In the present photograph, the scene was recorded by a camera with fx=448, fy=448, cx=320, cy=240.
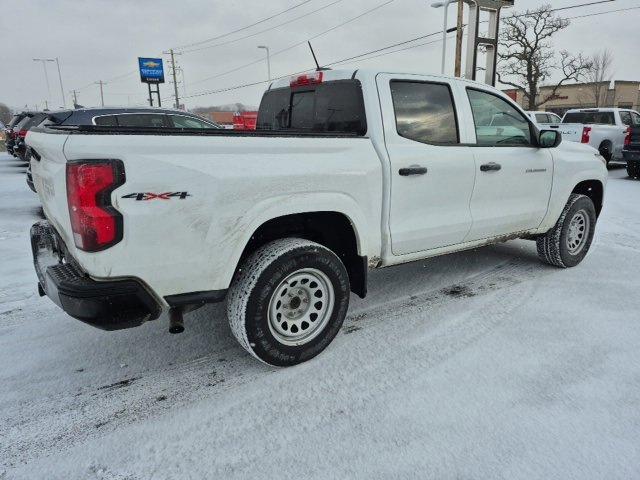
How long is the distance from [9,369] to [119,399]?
0.88 m

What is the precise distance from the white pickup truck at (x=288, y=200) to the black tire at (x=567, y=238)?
30 centimetres

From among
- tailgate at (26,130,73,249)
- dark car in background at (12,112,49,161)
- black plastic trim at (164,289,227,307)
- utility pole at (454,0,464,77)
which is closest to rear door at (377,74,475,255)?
black plastic trim at (164,289,227,307)

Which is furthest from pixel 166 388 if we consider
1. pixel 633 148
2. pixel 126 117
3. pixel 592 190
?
pixel 633 148

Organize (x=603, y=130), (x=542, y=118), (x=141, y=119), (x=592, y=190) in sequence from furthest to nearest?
1. (x=542, y=118)
2. (x=603, y=130)
3. (x=141, y=119)
4. (x=592, y=190)

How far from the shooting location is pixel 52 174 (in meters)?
2.30

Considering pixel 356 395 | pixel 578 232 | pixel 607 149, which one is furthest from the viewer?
pixel 607 149

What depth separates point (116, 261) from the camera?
85.0 inches

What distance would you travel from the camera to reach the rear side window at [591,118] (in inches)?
550

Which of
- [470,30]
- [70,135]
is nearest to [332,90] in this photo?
[70,135]

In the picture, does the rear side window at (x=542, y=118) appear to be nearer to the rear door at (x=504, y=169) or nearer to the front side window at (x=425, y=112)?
the rear door at (x=504, y=169)

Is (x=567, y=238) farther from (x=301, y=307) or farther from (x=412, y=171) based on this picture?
(x=301, y=307)

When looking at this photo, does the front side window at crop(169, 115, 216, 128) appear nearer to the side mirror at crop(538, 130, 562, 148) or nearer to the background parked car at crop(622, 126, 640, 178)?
the side mirror at crop(538, 130, 562, 148)

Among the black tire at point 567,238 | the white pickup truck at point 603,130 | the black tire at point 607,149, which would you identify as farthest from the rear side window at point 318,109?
the black tire at point 607,149

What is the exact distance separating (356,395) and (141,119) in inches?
341
